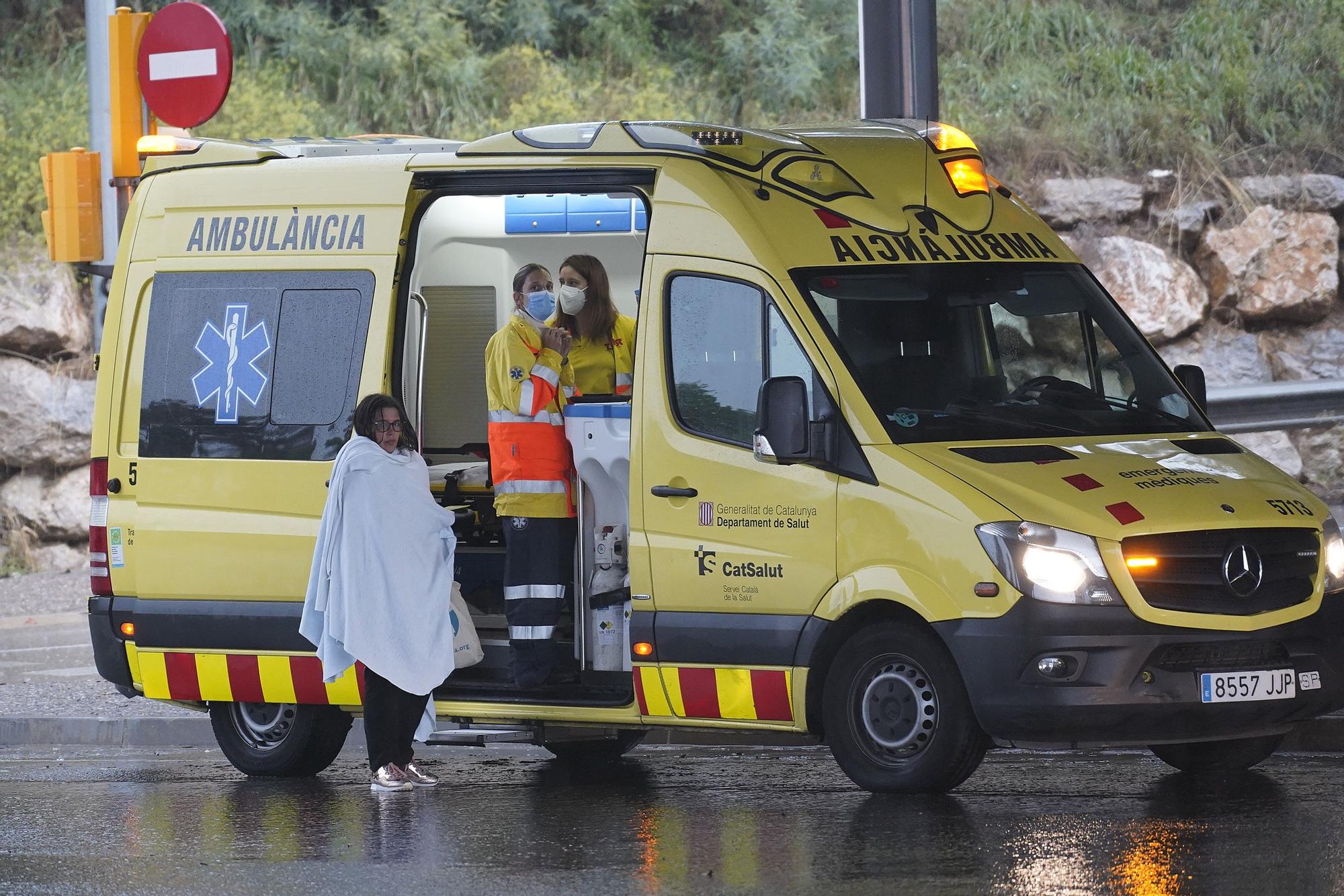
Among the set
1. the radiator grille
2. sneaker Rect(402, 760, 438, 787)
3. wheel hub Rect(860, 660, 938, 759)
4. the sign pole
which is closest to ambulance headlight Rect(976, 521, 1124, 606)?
the radiator grille

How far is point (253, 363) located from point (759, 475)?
262 centimetres

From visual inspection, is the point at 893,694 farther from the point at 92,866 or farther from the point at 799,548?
the point at 92,866

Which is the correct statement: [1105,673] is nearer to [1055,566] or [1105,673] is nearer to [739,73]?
[1055,566]

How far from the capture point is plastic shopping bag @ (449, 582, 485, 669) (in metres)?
9.00

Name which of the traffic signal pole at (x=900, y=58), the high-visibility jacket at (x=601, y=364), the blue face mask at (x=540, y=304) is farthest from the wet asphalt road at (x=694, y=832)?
the traffic signal pole at (x=900, y=58)

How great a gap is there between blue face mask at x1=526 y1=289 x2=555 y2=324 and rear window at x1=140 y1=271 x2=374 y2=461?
2.33 ft

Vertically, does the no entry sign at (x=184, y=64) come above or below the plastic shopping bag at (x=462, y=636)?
above

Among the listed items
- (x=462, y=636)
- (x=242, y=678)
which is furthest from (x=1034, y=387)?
(x=242, y=678)

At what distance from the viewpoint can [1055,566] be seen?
283 inches

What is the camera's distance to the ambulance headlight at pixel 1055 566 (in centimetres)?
717

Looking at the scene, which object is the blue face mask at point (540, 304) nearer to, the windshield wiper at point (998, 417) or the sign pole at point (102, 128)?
the windshield wiper at point (998, 417)

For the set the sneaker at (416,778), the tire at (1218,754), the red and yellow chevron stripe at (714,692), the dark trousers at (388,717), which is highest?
the red and yellow chevron stripe at (714,692)

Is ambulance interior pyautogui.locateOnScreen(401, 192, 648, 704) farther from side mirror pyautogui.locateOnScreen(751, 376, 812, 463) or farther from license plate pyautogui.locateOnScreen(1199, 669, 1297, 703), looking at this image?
license plate pyautogui.locateOnScreen(1199, 669, 1297, 703)

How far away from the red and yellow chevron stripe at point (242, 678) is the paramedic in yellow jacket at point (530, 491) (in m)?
0.73
